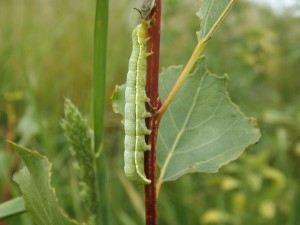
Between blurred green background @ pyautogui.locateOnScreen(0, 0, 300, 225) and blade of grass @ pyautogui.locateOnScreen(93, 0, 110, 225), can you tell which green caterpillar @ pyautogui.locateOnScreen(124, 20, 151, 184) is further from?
blurred green background @ pyautogui.locateOnScreen(0, 0, 300, 225)

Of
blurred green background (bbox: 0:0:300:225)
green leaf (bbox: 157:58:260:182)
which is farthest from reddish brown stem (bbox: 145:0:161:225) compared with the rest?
blurred green background (bbox: 0:0:300:225)

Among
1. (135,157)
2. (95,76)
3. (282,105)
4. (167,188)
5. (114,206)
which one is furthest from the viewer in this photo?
(282,105)

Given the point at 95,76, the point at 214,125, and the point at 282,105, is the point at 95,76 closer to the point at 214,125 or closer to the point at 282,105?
the point at 214,125

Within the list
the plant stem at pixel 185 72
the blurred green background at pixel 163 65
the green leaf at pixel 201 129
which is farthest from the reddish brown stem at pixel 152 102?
the blurred green background at pixel 163 65

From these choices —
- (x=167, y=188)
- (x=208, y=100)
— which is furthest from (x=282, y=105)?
(x=208, y=100)

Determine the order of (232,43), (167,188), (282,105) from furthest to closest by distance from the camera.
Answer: (282,105) → (232,43) → (167,188)
